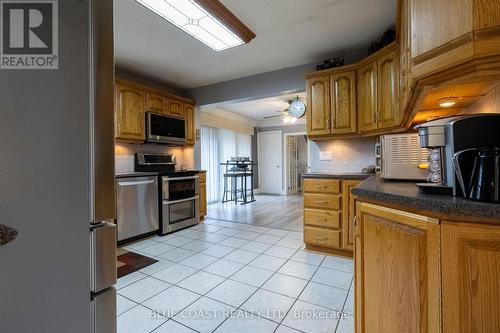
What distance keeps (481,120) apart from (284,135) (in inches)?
262

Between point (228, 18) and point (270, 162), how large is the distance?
576cm

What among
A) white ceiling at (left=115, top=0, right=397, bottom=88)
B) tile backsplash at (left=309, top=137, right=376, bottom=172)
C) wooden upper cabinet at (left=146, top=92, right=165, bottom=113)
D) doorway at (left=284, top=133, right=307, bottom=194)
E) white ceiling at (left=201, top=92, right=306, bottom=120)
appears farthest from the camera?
doorway at (left=284, top=133, right=307, bottom=194)

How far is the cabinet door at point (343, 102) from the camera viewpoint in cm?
290

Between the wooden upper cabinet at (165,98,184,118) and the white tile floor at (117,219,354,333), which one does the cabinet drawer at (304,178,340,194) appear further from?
the wooden upper cabinet at (165,98,184,118)

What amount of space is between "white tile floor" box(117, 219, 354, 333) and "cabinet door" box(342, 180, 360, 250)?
21 centimetres

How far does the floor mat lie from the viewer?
238 cm

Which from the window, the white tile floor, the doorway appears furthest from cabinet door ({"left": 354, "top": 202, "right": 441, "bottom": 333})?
the doorway

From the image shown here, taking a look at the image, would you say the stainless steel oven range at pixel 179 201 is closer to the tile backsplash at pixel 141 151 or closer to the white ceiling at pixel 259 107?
the tile backsplash at pixel 141 151

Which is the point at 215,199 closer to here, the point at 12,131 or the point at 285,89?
the point at 285,89

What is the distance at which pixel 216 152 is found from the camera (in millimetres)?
6398

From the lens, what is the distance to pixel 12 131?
22.9 inches

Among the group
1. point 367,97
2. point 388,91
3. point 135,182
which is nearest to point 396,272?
point 388,91

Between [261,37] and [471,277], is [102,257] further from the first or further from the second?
[261,37]

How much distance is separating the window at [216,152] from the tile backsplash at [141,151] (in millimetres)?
1278
